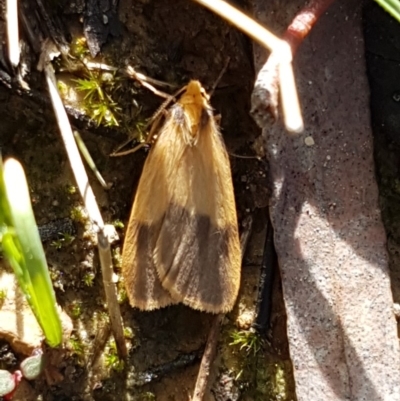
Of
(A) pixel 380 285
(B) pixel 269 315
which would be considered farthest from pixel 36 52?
(A) pixel 380 285

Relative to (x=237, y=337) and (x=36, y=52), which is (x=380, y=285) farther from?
(x=36, y=52)

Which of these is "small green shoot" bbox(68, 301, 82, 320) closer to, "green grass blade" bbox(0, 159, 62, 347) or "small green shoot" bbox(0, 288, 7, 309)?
"small green shoot" bbox(0, 288, 7, 309)

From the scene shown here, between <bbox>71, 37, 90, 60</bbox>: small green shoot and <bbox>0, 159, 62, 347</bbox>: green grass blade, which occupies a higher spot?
<bbox>71, 37, 90, 60</bbox>: small green shoot

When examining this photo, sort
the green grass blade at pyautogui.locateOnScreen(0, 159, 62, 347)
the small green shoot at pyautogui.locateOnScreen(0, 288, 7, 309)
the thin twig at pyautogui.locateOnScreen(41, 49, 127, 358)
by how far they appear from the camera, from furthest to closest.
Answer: the small green shoot at pyautogui.locateOnScreen(0, 288, 7, 309) → the thin twig at pyautogui.locateOnScreen(41, 49, 127, 358) → the green grass blade at pyautogui.locateOnScreen(0, 159, 62, 347)

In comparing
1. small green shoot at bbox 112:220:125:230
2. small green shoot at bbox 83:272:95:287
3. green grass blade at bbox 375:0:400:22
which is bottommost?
small green shoot at bbox 83:272:95:287

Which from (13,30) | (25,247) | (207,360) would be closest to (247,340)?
(207,360)

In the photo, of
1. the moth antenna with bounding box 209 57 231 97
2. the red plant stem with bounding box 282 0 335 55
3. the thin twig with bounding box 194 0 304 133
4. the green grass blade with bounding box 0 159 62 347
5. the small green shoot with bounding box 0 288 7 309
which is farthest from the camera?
the moth antenna with bounding box 209 57 231 97

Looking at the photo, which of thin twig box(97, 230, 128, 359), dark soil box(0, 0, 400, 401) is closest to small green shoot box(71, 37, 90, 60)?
dark soil box(0, 0, 400, 401)
